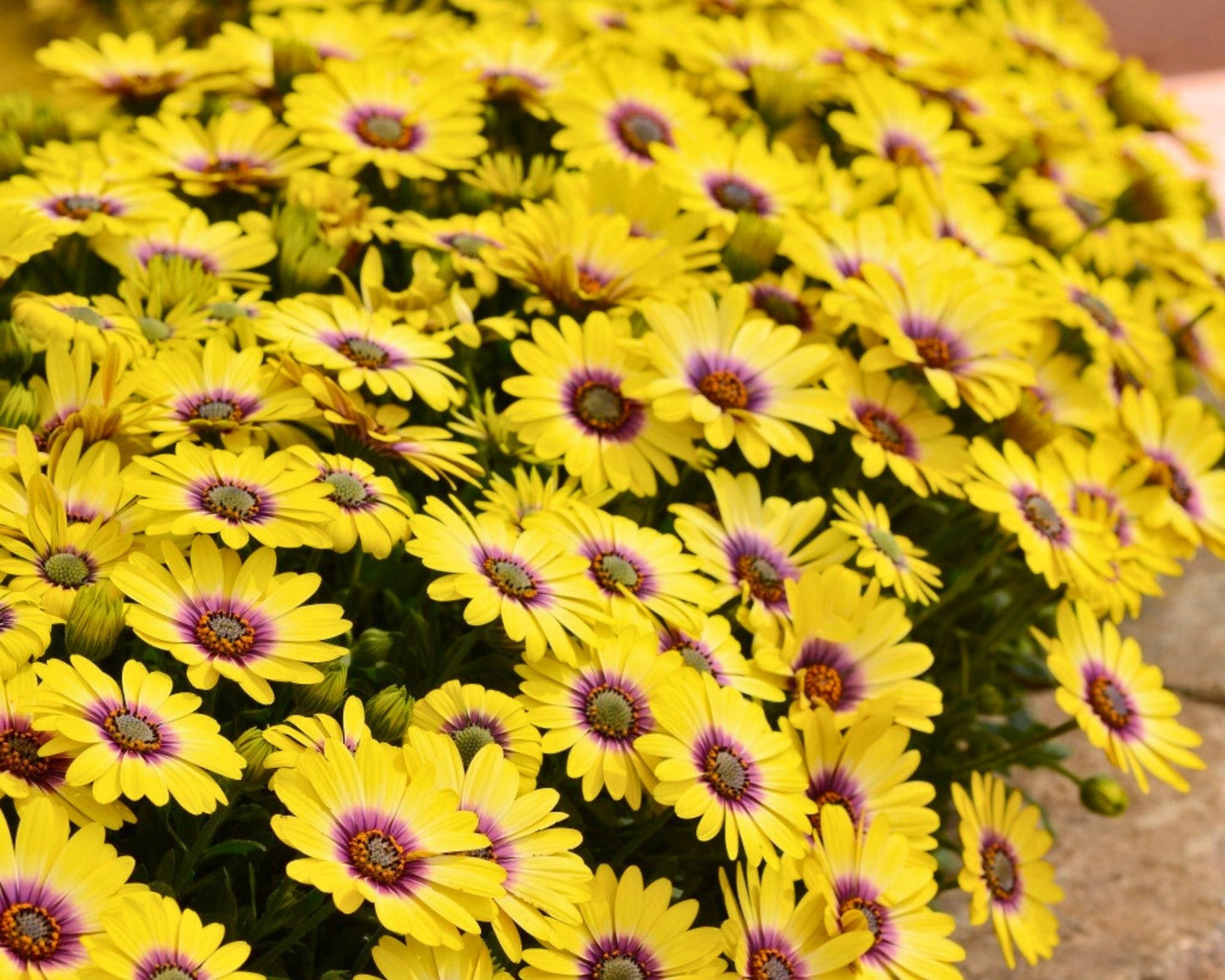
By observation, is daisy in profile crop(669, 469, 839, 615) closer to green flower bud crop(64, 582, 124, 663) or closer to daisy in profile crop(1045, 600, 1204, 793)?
daisy in profile crop(1045, 600, 1204, 793)

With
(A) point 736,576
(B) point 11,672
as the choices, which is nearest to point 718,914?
(A) point 736,576

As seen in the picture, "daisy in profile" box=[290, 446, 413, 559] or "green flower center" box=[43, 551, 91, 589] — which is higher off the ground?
"daisy in profile" box=[290, 446, 413, 559]

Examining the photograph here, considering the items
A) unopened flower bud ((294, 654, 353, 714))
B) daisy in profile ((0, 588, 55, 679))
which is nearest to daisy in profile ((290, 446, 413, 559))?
unopened flower bud ((294, 654, 353, 714))

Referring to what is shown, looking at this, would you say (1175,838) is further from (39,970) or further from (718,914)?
(39,970)

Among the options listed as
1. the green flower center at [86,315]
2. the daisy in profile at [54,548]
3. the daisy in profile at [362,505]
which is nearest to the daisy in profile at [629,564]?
the daisy in profile at [362,505]

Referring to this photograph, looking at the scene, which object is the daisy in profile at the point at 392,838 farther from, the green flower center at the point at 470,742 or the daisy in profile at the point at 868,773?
the daisy in profile at the point at 868,773

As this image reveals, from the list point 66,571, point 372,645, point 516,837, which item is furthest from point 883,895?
point 66,571
